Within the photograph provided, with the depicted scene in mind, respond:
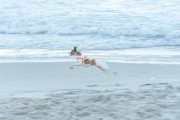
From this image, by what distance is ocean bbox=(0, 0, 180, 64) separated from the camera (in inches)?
309

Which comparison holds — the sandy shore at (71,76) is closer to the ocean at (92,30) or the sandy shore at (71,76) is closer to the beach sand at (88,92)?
the beach sand at (88,92)

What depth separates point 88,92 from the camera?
4875 millimetres

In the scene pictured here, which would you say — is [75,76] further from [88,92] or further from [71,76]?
[88,92]

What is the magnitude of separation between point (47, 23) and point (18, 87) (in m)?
6.66

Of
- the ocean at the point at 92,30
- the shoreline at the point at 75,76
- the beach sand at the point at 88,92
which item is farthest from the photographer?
the ocean at the point at 92,30

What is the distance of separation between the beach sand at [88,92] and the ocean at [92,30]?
2.36 feet

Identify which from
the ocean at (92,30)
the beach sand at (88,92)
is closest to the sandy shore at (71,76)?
the beach sand at (88,92)

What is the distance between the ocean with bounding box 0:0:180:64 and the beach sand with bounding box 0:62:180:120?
719mm

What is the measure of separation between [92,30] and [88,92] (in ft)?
19.3

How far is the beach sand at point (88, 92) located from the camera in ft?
13.2

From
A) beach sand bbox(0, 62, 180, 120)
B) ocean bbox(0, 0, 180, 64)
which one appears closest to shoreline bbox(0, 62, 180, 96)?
beach sand bbox(0, 62, 180, 120)

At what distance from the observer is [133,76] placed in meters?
5.95

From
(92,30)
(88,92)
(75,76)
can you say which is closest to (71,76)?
(75,76)

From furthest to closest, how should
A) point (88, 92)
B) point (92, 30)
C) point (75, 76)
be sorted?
point (92, 30), point (75, 76), point (88, 92)
